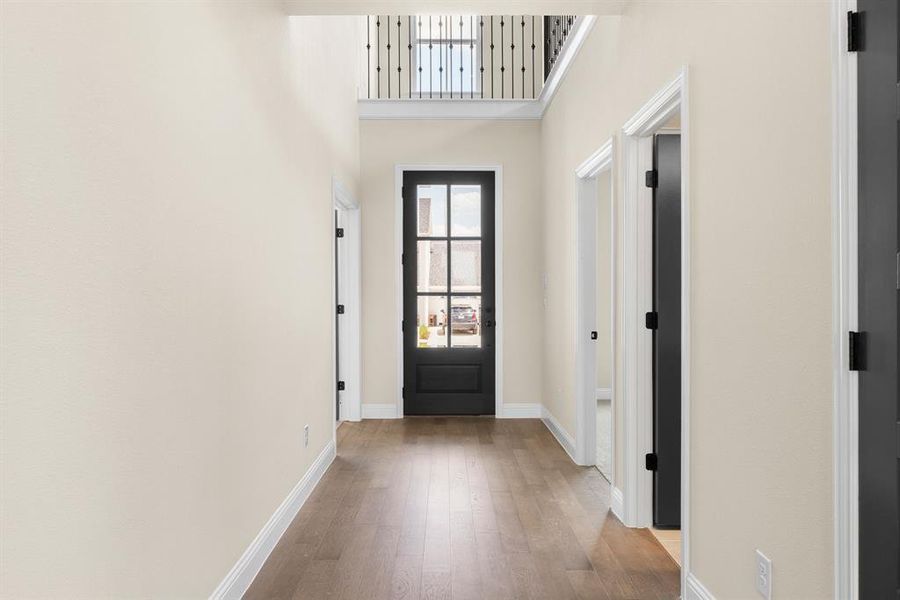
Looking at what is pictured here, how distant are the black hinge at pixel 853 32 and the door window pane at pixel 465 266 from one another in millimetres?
4650

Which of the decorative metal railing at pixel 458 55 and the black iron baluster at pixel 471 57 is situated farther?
the black iron baluster at pixel 471 57

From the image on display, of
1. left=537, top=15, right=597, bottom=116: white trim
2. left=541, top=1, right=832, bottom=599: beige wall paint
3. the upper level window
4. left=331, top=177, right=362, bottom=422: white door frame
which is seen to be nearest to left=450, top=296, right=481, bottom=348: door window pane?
left=331, top=177, right=362, bottom=422: white door frame

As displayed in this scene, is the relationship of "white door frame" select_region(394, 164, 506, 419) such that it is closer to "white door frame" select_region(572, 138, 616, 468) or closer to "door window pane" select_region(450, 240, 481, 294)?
"door window pane" select_region(450, 240, 481, 294)

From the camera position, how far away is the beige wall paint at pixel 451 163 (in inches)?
240

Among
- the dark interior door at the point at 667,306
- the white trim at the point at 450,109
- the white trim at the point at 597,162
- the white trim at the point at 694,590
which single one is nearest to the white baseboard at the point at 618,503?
the dark interior door at the point at 667,306

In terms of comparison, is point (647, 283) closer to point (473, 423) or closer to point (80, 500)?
point (80, 500)

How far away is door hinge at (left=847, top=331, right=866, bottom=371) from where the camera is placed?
1.49 meters

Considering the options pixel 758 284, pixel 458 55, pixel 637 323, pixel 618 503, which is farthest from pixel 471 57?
pixel 758 284

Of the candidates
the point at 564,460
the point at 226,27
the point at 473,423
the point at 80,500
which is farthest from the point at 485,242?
the point at 80,500

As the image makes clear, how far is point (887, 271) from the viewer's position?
4.64 ft

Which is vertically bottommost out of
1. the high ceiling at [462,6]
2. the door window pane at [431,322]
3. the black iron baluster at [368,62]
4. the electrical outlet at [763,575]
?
the electrical outlet at [763,575]

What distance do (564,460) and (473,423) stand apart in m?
1.40

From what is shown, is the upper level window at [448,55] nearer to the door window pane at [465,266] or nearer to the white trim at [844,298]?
the door window pane at [465,266]

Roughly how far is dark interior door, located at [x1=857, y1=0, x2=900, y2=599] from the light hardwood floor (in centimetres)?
127
